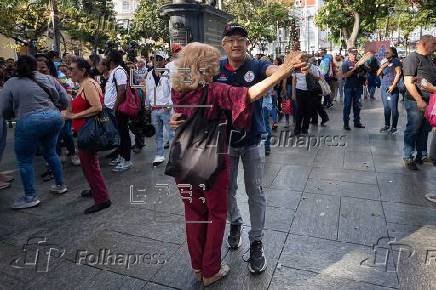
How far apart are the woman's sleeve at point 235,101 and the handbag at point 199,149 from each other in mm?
90

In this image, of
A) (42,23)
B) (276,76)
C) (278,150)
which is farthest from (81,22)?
(276,76)

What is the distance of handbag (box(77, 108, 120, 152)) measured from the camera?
4227mm

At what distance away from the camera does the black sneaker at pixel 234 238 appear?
11.1ft

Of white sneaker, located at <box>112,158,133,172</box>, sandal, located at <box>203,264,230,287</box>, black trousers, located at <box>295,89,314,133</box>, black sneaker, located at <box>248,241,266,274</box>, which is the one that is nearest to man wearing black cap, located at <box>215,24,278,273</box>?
black sneaker, located at <box>248,241,266,274</box>

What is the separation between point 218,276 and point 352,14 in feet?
75.0

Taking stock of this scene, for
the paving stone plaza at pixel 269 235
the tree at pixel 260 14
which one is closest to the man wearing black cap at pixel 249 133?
the paving stone plaza at pixel 269 235

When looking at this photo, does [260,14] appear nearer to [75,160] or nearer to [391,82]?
[391,82]

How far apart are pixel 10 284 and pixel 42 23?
2571 centimetres

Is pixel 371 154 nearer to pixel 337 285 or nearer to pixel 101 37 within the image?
pixel 337 285

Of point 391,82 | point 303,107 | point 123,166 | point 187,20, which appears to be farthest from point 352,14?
point 123,166

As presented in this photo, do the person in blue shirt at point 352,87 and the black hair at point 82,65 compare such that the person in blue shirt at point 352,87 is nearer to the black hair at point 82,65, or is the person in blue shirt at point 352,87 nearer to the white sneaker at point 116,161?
the white sneaker at point 116,161

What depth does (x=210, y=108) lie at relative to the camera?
8.14 ft

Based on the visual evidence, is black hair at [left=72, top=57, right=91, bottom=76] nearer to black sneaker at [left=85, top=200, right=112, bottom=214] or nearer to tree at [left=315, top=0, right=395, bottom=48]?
black sneaker at [left=85, top=200, right=112, bottom=214]

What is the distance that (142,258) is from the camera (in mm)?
3287
